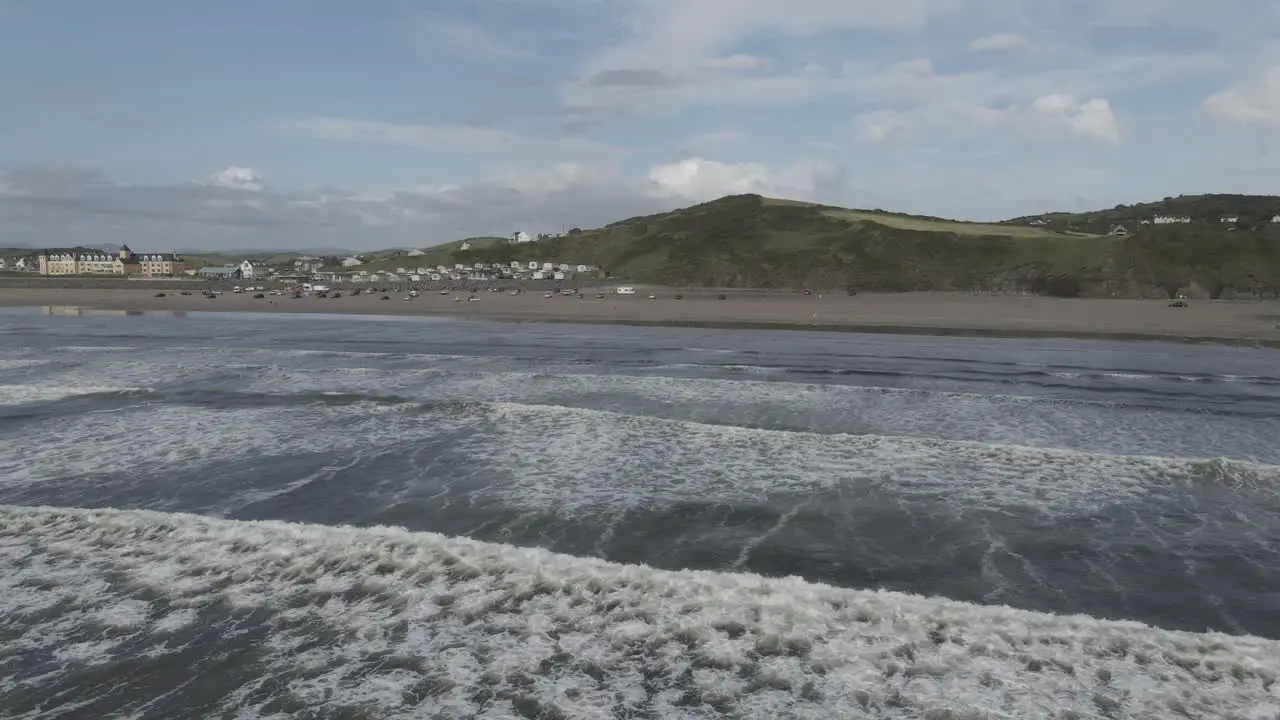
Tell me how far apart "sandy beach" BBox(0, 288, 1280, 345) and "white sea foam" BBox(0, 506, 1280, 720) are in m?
53.9

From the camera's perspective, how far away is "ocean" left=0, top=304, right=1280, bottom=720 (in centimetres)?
902

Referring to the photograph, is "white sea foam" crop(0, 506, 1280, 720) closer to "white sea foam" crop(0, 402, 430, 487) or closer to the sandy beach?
"white sea foam" crop(0, 402, 430, 487)

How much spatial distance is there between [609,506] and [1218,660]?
10.6m

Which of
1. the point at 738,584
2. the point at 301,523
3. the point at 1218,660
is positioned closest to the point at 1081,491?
the point at 1218,660

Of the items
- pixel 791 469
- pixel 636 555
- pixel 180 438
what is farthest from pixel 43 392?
pixel 791 469

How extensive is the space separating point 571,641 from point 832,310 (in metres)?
76.5

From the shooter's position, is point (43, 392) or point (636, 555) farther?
point (43, 392)

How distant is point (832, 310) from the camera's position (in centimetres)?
8262

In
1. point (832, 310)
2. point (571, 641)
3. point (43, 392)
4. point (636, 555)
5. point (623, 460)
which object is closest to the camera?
point (571, 641)

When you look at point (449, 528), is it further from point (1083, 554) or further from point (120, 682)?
point (1083, 554)

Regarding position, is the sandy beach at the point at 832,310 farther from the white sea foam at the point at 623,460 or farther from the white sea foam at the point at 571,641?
the white sea foam at the point at 571,641

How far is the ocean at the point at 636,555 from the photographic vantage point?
902 centimetres

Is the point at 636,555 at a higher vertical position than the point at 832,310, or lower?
lower

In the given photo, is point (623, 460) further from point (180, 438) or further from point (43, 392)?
point (43, 392)
